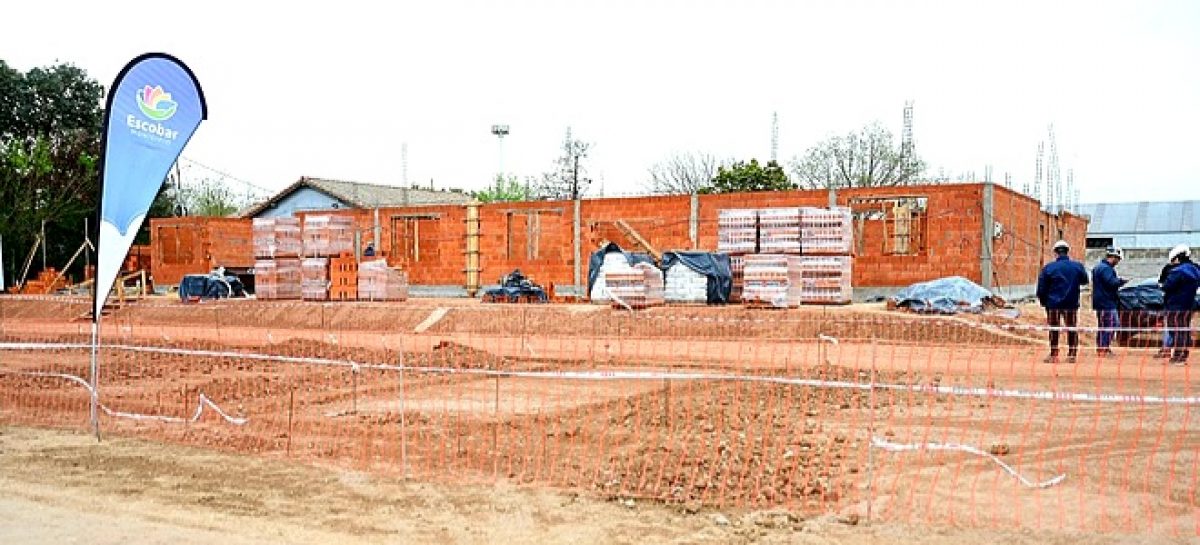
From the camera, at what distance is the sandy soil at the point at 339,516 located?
5.66m

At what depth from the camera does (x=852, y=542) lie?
5555mm

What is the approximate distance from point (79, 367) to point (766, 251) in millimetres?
14409

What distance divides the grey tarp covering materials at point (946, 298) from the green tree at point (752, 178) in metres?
20.9

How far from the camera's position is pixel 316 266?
2802 cm

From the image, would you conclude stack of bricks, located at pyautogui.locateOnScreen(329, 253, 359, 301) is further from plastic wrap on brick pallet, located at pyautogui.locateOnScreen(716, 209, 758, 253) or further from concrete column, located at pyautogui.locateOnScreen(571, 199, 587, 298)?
plastic wrap on brick pallet, located at pyautogui.locateOnScreen(716, 209, 758, 253)

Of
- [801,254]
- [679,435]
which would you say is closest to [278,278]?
[801,254]

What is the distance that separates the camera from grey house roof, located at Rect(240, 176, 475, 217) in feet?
163

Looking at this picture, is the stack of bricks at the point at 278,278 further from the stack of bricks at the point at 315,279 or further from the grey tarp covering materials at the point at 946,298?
the grey tarp covering materials at the point at 946,298

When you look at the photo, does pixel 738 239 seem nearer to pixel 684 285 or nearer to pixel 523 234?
pixel 684 285

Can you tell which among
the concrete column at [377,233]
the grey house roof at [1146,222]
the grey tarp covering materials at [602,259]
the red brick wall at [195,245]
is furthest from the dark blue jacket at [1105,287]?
the grey house roof at [1146,222]

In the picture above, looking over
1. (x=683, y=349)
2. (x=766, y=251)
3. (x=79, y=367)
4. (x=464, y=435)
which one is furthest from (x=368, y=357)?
(x=766, y=251)

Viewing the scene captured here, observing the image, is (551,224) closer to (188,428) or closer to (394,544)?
(188,428)

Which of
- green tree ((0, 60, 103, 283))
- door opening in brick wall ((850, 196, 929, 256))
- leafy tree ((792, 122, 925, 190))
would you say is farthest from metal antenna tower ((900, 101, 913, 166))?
green tree ((0, 60, 103, 283))

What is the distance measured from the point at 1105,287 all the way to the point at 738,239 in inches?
386
